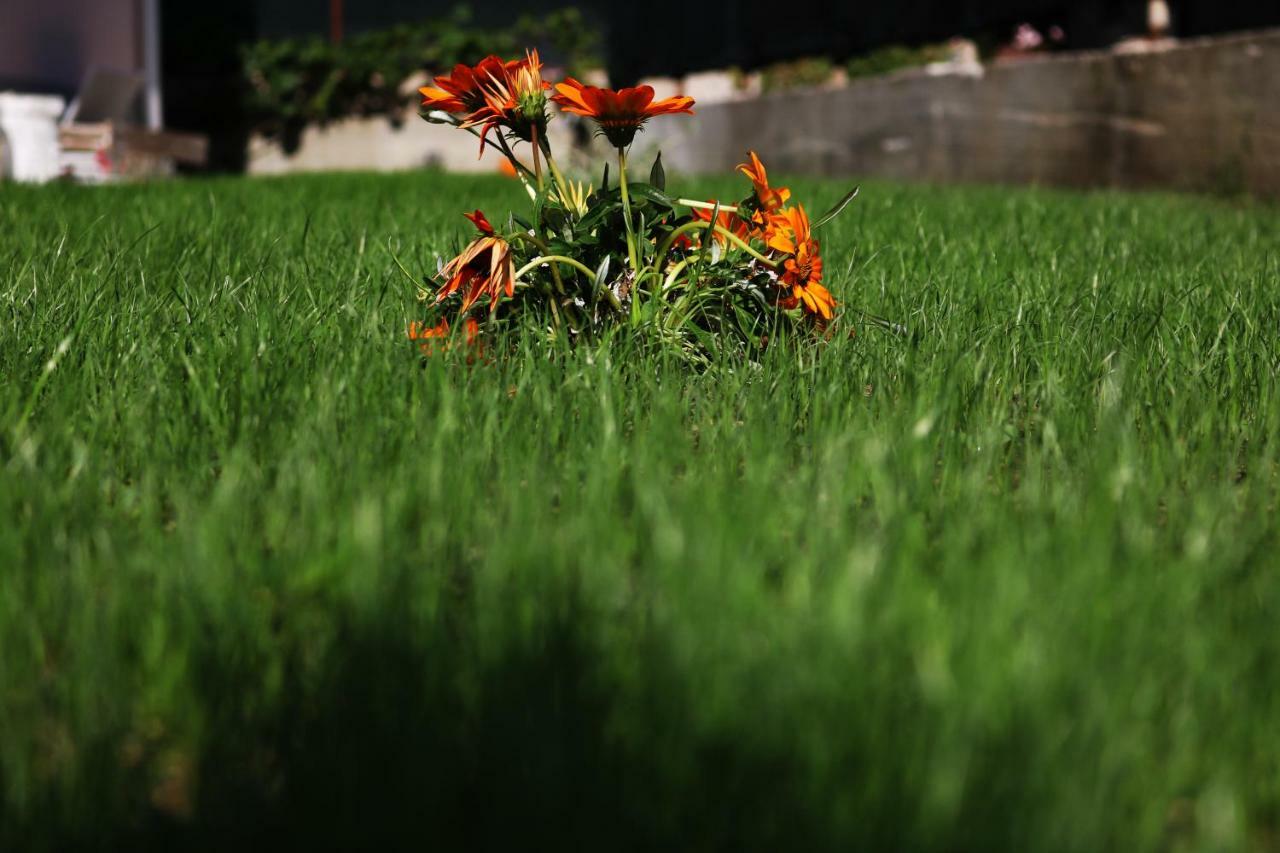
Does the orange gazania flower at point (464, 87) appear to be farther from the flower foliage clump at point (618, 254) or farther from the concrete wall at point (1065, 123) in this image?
the concrete wall at point (1065, 123)

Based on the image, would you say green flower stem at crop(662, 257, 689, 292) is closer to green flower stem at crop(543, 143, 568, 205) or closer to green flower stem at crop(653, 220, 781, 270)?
green flower stem at crop(653, 220, 781, 270)

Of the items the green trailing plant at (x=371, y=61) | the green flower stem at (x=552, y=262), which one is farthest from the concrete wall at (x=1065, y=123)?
the green flower stem at (x=552, y=262)

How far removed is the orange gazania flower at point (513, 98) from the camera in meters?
1.97

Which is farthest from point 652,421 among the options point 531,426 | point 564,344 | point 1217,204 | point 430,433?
point 1217,204

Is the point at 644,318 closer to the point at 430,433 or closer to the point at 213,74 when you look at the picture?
the point at 430,433

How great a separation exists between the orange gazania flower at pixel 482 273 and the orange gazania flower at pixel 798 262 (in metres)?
0.45

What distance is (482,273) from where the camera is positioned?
198 cm

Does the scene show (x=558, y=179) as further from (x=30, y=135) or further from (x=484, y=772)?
(x=30, y=135)

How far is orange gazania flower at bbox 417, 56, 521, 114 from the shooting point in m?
1.96

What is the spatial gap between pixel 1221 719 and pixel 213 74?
42.7 feet

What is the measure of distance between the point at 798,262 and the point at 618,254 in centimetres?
31

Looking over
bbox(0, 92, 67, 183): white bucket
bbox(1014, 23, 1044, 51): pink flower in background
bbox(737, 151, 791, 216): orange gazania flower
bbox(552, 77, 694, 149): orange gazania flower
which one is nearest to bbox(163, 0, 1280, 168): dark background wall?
bbox(1014, 23, 1044, 51): pink flower in background

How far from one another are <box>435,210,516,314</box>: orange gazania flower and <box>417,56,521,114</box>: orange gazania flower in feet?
0.63

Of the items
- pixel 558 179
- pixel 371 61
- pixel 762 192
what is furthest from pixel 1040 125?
pixel 371 61
